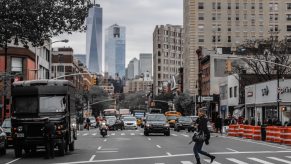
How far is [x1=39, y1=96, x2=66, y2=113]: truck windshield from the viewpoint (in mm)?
23984

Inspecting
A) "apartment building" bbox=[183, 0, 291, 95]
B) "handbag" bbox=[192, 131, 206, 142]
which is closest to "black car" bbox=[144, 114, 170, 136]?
"handbag" bbox=[192, 131, 206, 142]

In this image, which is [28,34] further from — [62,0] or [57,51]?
[57,51]

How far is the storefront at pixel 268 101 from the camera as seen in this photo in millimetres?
55831

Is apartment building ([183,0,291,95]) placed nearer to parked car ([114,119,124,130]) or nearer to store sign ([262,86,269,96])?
parked car ([114,119,124,130])

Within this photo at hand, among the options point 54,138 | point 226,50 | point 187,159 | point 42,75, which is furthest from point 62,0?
point 226,50

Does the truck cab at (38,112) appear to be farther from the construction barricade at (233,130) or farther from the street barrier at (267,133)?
the construction barricade at (233,130)

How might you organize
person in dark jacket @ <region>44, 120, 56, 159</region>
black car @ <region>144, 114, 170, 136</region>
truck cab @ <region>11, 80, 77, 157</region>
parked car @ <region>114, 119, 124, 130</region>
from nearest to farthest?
person in dark jacket @ <region>44, 120, 56, 159</region>
truck cab @ <region>11, 80, 77, 157</region>
black car @ <region>144, 114, 170, 136</region>
parked car @ <region>114, 119, 124, 130</region>

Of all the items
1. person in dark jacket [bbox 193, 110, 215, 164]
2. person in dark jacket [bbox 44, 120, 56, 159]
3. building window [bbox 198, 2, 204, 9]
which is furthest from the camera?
building window [bbox 198, 2, 204, 9]

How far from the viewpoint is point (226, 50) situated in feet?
367

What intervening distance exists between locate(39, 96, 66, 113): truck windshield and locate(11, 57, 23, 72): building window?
50.6 m

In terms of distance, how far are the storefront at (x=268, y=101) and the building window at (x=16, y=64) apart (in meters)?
29.3

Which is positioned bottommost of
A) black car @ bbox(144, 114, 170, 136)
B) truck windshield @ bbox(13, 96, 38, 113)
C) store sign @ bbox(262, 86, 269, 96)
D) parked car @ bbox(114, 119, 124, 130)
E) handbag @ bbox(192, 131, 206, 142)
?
parked car @ bbox(114, 119, 124, 130)

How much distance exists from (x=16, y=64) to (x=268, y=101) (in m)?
33.3

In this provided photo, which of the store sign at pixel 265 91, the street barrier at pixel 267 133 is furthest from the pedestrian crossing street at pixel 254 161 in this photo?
the store sign at pixel 265 91
